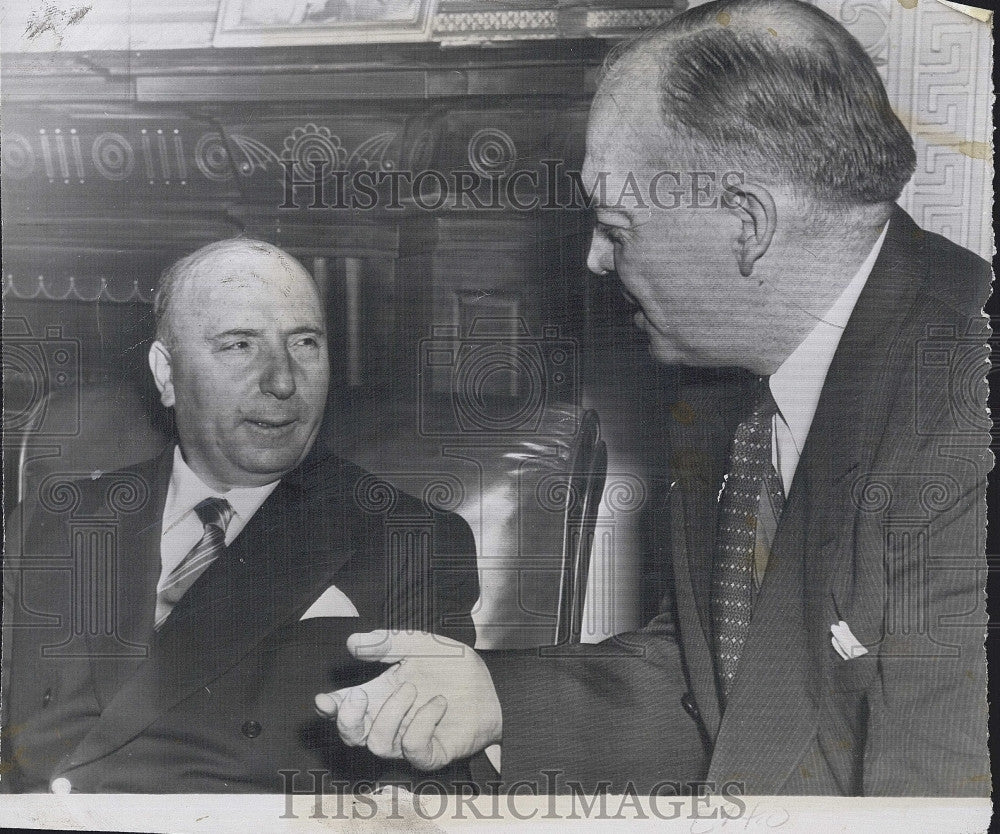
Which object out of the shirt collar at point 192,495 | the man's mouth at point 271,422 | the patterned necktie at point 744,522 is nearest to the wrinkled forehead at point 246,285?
the man's mouth at point 271,422

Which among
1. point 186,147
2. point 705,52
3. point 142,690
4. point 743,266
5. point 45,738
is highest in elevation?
point 705,52

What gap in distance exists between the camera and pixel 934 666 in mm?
2076

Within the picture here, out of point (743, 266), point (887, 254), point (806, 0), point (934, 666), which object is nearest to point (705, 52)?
point (806, 0)

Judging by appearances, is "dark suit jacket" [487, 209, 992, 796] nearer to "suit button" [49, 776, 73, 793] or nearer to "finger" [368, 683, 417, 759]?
"finger" [368, 683, 417, 759]

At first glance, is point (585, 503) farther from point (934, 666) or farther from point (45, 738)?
point (45, 738)

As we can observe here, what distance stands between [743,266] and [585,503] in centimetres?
66

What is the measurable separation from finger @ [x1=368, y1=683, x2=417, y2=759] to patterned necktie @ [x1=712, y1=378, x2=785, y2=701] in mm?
Answer: 738

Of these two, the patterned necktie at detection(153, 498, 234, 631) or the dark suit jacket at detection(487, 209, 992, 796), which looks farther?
the patterned necktie at detection(153, 498, 234, 631)

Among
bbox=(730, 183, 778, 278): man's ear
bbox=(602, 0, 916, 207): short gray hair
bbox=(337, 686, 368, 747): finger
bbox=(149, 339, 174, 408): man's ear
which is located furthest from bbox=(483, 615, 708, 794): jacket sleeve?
bbox=(602, 0, 916, 207): short gray hair

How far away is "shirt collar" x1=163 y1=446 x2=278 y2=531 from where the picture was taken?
2133 mm

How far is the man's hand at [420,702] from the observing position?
2.10 meters

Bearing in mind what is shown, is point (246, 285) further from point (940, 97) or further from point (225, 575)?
point (940, 97)

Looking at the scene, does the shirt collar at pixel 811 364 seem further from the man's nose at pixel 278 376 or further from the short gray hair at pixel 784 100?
the man's nose at pixel 278 376

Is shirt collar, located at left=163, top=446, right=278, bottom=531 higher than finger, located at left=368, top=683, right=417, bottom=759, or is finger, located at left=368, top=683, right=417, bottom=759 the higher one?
shirt collar, located at left=163, top=446, right=278, bottom=531
